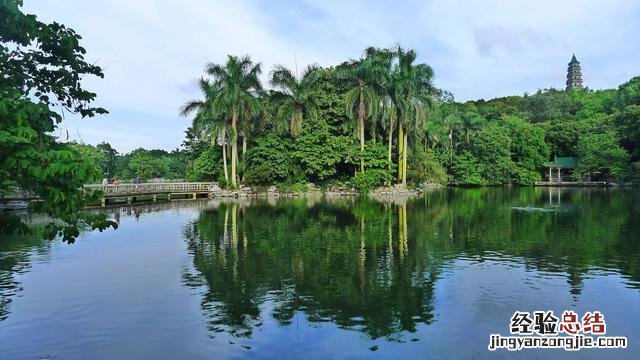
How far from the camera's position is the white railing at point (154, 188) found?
45.2m

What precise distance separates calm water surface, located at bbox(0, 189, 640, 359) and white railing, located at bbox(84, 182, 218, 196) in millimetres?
19501

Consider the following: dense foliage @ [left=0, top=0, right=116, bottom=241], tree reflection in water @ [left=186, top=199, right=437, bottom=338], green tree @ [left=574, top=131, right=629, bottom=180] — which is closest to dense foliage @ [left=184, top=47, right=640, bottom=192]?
green tree @ [left=574, top=131, right=629, bottom=180]

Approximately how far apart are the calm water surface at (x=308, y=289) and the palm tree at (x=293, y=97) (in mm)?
31021

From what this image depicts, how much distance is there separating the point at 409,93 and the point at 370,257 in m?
39.2

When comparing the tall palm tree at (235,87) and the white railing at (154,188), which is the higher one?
the tall palm tree at (235,87)

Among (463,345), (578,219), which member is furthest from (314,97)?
(463,345)

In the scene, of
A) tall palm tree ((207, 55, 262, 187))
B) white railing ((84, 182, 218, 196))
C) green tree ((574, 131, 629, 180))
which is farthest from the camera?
green tree ((574, 131, 629, 180))

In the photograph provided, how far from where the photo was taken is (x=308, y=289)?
14.5 meters

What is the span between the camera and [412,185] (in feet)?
201

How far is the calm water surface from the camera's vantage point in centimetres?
1052

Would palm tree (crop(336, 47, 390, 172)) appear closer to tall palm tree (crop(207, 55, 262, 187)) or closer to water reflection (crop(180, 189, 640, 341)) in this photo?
tall palm tree (crop(207, 55, 262, 187))
